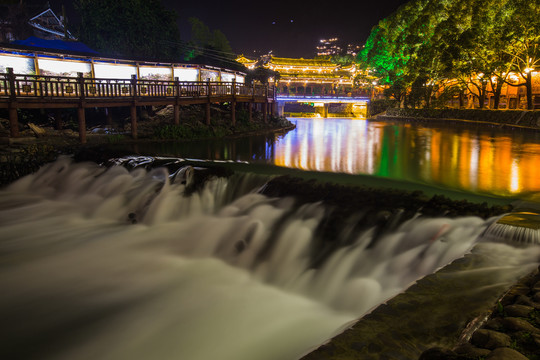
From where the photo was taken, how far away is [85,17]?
3497cm

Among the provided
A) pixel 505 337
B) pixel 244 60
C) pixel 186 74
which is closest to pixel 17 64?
pixel 186 74

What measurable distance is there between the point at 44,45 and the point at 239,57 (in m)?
44.2

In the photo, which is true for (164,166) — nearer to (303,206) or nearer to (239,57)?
(303,206)

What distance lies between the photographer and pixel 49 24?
4644 centimetres

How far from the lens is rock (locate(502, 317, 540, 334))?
340 centimetres

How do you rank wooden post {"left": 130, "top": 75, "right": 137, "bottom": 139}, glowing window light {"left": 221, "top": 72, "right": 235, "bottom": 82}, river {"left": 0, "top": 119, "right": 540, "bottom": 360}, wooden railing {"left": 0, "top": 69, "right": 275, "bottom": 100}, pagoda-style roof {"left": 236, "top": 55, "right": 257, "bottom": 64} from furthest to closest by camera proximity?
1. pagoda-style roof {"left": 236, "top": 55, "right": 257, "bottom": 64}
2. glowing window light {"left": 221, "top": 72, "right": 235, "bottom": 82}
3. wooden post {"left": 130, "top": 75, "right": 137, "bottom": 139}
4. wooden railing {"left": 0, "top": 69, "right": 275, "bottom": 100}
5. river {"left": 0, "top": 119, "right": 540, "bottom": 360}

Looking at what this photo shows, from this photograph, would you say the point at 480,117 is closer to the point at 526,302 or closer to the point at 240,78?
the point at 240,78

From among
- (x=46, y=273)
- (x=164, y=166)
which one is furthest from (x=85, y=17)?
(x=46, y=273)

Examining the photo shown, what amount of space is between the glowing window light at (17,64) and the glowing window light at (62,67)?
497 mm

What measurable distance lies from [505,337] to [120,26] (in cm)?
3787

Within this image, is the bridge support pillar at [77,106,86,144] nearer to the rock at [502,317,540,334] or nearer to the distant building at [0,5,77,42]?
the rock at [502,317,540,334]

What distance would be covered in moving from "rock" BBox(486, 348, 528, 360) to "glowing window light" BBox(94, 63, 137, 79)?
2604 centimetres

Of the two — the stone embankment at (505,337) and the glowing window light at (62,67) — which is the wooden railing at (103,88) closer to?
the glowing window light at (62,67)

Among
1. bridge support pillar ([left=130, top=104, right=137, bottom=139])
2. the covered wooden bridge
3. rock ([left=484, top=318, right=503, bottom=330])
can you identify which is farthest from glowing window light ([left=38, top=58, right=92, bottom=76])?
rock ([left=484, top=318, right=503, bottom=330])
